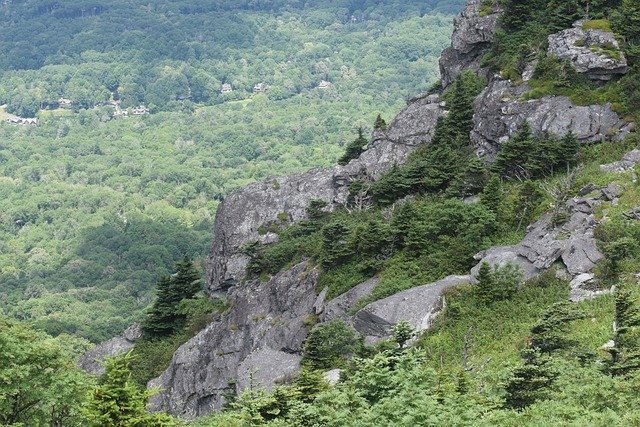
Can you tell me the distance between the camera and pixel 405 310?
3122cm

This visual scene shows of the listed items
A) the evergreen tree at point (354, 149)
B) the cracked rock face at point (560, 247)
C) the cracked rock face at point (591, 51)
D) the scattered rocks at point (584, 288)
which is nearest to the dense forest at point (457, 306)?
the evergreen tree at point (354, 149)

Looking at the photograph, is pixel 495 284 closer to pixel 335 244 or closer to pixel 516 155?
pixel 335 244

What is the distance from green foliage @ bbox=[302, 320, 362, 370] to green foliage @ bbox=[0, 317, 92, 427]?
8.87 meters

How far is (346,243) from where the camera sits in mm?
39094

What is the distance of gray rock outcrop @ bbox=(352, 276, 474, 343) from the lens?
30.7 meters

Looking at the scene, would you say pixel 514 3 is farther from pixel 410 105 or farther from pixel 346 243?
pixel 346 243

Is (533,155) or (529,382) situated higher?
(529,382)

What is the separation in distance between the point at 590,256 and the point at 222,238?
101 ft

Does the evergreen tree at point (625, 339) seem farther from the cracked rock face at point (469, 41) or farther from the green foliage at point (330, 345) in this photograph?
the cracked rock face at point (469, 41)

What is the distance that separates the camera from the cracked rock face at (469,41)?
170ft

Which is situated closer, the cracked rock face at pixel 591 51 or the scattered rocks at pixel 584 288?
the scattered rocks at pixel 584 288

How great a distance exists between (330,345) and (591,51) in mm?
21409

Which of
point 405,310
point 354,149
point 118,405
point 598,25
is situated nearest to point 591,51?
point 598,25

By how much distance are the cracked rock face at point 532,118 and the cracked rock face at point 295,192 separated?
234 inches
